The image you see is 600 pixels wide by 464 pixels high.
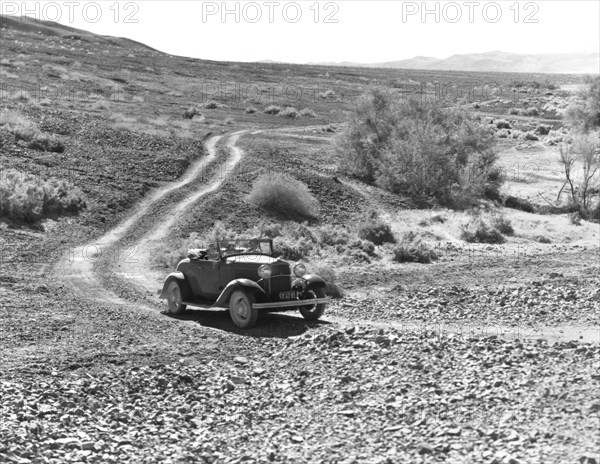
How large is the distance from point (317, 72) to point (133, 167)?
95.1 metres

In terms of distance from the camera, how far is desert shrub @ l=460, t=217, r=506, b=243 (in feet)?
110

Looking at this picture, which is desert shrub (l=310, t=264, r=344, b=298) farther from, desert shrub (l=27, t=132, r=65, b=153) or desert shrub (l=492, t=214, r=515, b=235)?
desert shrub (l=27, t=132, r=65, b=153)

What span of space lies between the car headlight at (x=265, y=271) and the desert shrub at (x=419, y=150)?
25.0 meters

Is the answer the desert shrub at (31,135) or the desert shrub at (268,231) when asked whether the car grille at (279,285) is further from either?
the desert shrub at (31,135)

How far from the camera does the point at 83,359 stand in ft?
48.0

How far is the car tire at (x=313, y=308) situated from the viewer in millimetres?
17469

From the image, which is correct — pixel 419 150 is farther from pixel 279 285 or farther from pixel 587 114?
pixel 587 114

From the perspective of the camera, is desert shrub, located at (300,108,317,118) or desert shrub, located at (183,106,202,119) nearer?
desert shrub, located at (183,106,202,119)

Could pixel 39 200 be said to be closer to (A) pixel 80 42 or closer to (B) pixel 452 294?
(B) pixel 452 294

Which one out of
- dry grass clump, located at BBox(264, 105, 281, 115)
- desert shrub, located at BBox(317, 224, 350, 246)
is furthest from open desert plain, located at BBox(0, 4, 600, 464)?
dry grass clump, located at BBox(264, 105, 281, 115)

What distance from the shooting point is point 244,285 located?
55.4ft

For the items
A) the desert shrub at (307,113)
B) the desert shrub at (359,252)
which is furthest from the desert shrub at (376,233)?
the desert shrub at (307,113)

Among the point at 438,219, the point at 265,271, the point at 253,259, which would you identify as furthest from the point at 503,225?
the point at 265,271

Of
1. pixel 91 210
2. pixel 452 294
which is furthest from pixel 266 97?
pixel 452 294
